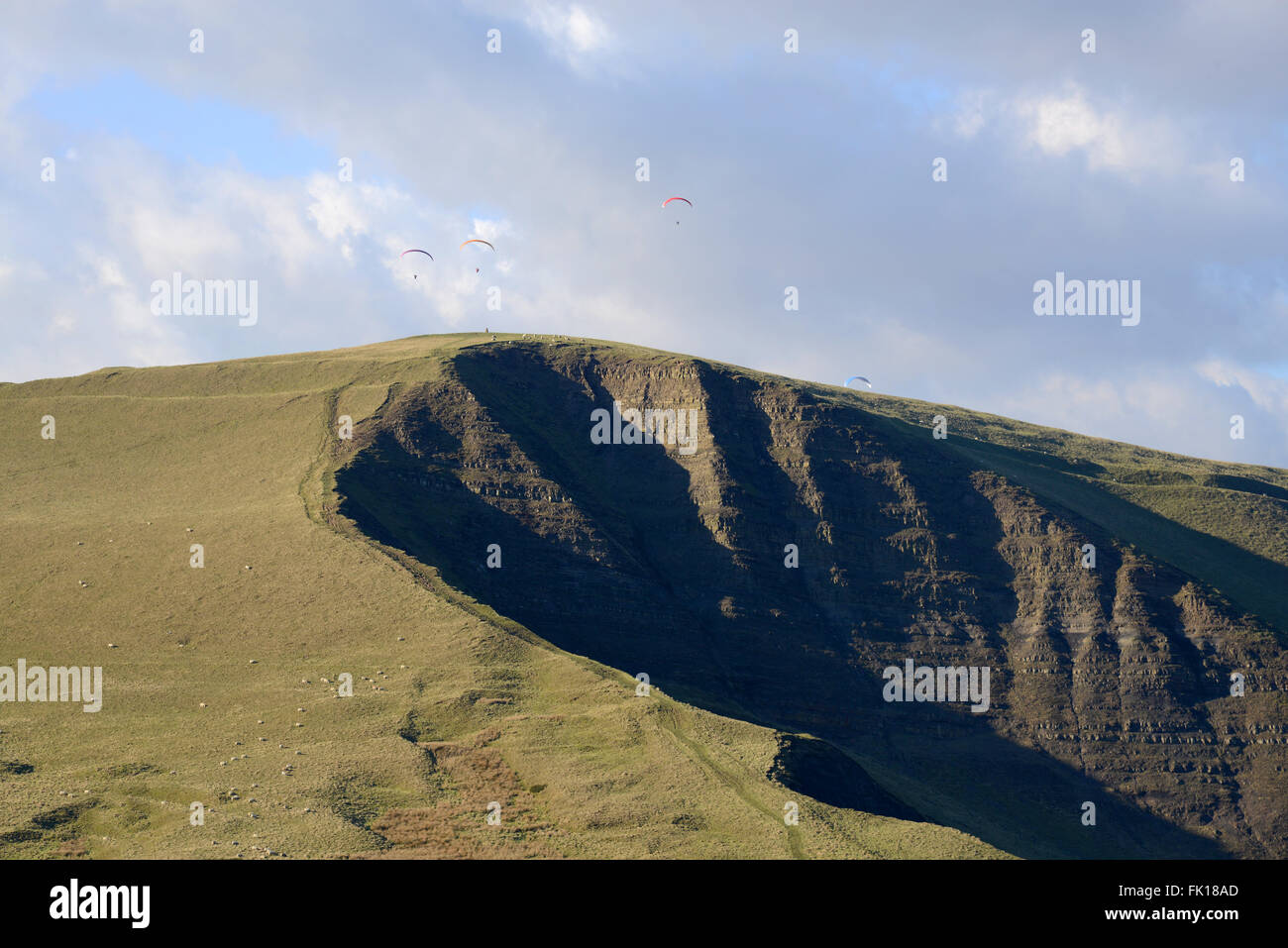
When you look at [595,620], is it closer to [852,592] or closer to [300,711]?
[852,592]

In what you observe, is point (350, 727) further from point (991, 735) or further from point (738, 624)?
point (991, 735)

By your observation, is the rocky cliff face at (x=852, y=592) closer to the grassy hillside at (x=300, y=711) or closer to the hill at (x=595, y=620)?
the hill at (x=595, y=620)

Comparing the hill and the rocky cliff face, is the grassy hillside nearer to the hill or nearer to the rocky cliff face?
the hill

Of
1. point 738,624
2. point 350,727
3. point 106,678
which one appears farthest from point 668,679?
point 106,678

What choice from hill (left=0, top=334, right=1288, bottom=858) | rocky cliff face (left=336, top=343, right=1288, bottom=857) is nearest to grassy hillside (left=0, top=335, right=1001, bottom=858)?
hill (left=0, top=334, right=1288, bottom=858)

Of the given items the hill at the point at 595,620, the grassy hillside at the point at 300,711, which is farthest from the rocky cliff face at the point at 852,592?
the grassy hillside at the point at 300,711

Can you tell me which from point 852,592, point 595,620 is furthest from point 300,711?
point 852,592
